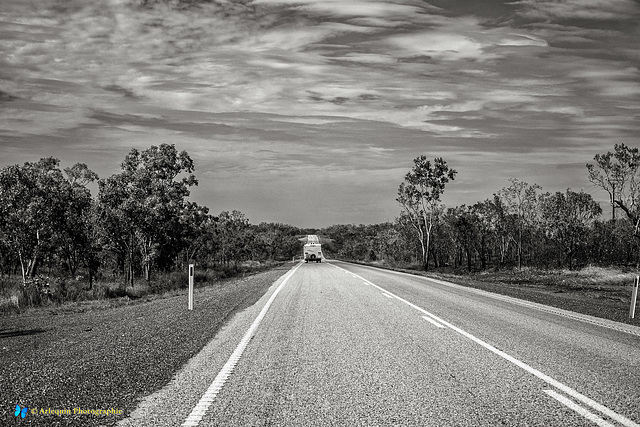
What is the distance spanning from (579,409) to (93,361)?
6.03 metres

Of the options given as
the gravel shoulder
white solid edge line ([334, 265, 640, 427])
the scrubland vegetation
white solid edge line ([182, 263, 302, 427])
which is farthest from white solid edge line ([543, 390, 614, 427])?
the scrubland vegetation

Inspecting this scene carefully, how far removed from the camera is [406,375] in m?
6.44

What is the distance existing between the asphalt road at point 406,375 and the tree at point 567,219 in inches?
2565

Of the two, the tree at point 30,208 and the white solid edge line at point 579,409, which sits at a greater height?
the tree at point 30,208

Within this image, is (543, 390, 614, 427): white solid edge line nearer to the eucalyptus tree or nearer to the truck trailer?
the eucalyptus tree

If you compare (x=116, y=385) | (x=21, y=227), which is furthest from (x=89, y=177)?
(x=116, y=385)

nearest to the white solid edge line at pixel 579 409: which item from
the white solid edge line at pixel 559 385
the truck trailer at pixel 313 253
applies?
the white solid edge line at pixel 559 385

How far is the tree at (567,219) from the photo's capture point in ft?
234

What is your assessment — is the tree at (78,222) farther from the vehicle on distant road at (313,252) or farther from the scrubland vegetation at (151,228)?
the vehicle on distant road at (313,252)

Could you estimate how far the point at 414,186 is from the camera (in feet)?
216

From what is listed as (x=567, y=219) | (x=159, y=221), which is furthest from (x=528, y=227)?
(x=159, y=221)

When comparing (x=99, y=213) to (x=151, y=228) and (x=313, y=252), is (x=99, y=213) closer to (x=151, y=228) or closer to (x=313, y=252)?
(x=151, y=228)

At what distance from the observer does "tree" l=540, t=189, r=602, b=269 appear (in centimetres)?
7131

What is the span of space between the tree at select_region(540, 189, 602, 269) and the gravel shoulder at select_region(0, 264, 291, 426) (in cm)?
6764
